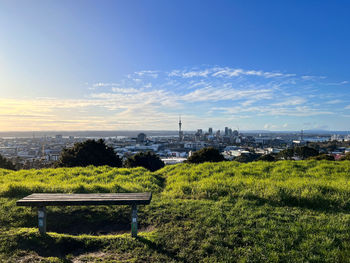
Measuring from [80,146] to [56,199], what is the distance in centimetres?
1364

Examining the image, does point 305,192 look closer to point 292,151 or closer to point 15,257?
point 15,257

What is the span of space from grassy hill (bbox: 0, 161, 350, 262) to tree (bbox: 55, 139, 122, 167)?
31.4ft

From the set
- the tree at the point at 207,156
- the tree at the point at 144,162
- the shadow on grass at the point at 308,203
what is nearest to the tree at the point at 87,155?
the tree at the point at 144,162

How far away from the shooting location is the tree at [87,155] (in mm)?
15914

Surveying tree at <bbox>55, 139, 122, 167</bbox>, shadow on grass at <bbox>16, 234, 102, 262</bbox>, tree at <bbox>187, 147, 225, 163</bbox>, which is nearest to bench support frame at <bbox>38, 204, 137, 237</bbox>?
shadow on grass at <bbox>16, 234, 102, 262</bbox>

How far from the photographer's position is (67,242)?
360cm

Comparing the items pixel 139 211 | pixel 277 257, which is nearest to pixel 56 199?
pixel 139 211

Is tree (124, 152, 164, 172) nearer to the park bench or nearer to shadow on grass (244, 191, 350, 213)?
shadow on grass (244, 191, 350, 213)

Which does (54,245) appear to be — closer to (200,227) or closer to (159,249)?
(159,249)

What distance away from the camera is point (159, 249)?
11.1 ft

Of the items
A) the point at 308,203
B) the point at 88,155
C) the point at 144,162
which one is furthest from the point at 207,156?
the point at 308,203

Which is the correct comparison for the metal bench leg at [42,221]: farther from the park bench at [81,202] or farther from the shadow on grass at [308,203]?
the shadow on grass at [308,203]

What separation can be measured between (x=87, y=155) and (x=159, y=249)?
1415cm

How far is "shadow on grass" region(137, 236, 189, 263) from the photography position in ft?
10.4
